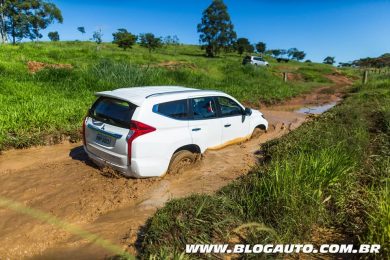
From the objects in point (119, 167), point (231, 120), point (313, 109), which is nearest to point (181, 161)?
point (119, 167)

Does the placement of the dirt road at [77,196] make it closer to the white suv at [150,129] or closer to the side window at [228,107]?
the white suv at [150,129]

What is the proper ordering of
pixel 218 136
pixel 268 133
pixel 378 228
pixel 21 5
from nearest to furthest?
pixel 378 228, pixel 218 136, pixel 268 133, pixel 21 5

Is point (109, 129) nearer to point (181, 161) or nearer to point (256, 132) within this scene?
point (181, 161)

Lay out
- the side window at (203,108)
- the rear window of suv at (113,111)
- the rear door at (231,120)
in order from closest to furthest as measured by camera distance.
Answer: the rear window of suv at (113,111) → the side window at (203,108) → the rear door at (231,120)

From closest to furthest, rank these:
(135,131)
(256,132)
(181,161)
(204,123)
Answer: (135,131), (181,161), (204,123), (256,132)

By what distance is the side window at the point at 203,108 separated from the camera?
664 centimetres

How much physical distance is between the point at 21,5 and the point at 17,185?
5871cm

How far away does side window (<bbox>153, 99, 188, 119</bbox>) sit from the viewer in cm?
599

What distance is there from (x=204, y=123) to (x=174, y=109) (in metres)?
0.78

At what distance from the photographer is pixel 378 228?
3.49m

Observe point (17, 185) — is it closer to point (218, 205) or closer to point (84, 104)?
point (218, 205)

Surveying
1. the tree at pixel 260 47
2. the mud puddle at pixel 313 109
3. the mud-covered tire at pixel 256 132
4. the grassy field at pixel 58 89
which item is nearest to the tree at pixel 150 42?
the tree at pixel 260 47

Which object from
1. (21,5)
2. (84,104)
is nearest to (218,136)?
(84,104)

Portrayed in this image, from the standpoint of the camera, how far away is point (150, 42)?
205ft
